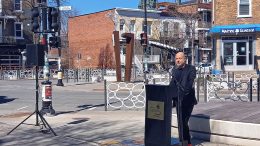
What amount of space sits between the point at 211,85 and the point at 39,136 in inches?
424

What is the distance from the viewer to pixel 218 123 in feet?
33.2

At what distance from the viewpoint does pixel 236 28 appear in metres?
31.0

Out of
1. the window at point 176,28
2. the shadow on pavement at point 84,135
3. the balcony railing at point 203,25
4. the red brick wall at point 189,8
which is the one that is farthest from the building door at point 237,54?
the red brick wall at point 189,8

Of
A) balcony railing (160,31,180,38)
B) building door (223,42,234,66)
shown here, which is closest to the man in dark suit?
A: building door (223,42,234,66)

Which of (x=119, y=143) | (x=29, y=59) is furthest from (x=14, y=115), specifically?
(x=119, y=143)

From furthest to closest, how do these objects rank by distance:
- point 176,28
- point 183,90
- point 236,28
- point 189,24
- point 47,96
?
point 176,28, point 189,24, point 236,28, point 47,96, point 183,90

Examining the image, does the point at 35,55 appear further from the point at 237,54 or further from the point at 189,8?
the point at 189,8

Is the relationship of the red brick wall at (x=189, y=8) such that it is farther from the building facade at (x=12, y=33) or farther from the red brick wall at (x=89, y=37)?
the building facade at (x=12, y=33)

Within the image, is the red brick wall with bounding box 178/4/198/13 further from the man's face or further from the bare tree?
the man's face

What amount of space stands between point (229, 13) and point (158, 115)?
80.8 feet

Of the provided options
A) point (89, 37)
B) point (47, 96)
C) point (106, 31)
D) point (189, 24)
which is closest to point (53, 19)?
point (47, 96)

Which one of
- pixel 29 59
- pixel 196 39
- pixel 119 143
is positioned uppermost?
pixel 196 39

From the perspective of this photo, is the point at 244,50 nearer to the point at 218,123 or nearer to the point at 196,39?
the point at 218,123

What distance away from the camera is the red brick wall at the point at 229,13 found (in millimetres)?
31700
